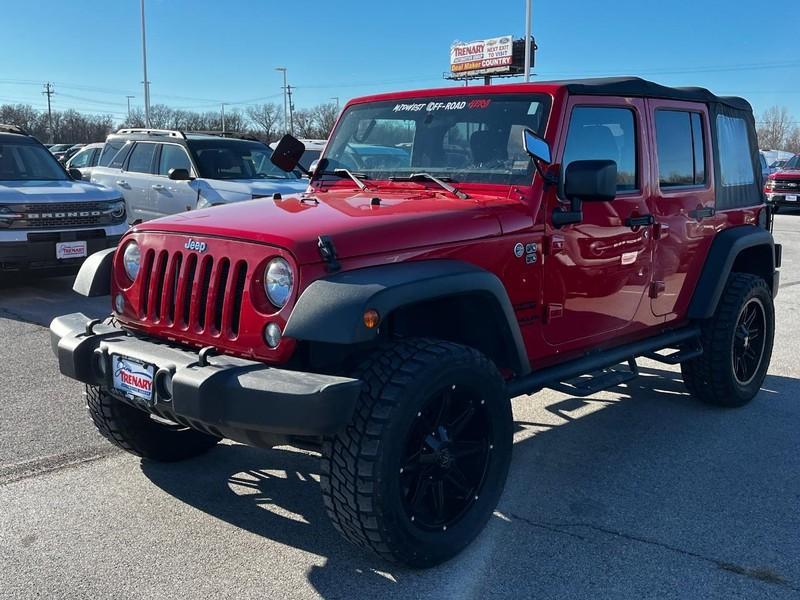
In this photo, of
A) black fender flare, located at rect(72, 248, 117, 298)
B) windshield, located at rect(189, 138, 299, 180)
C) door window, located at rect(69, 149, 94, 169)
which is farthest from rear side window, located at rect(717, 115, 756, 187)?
door window, located at rect(69, 149, 94, 169)

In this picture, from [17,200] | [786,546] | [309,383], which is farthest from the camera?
[17,200]

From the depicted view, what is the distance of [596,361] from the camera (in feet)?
13.9

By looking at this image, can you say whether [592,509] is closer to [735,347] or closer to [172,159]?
[735,347]

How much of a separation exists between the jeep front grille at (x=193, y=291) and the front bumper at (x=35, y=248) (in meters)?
5.55

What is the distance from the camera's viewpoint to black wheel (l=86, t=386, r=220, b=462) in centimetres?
384

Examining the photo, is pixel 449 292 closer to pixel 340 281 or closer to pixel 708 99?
pixel 340 281

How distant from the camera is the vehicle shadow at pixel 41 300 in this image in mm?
7691

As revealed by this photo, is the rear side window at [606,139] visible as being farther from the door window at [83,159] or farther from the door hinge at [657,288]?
the door window at [83,159]

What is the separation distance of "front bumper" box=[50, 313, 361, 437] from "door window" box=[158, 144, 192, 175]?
822 cm

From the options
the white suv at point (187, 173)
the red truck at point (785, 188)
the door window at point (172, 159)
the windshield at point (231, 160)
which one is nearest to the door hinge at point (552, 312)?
the white suv at point (187, 173)

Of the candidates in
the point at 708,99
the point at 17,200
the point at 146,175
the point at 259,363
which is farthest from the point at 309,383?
the point at 146,175

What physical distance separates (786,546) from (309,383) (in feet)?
7.08

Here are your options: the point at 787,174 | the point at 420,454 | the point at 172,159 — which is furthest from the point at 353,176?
the point at 787,174

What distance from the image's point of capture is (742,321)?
209 inches
